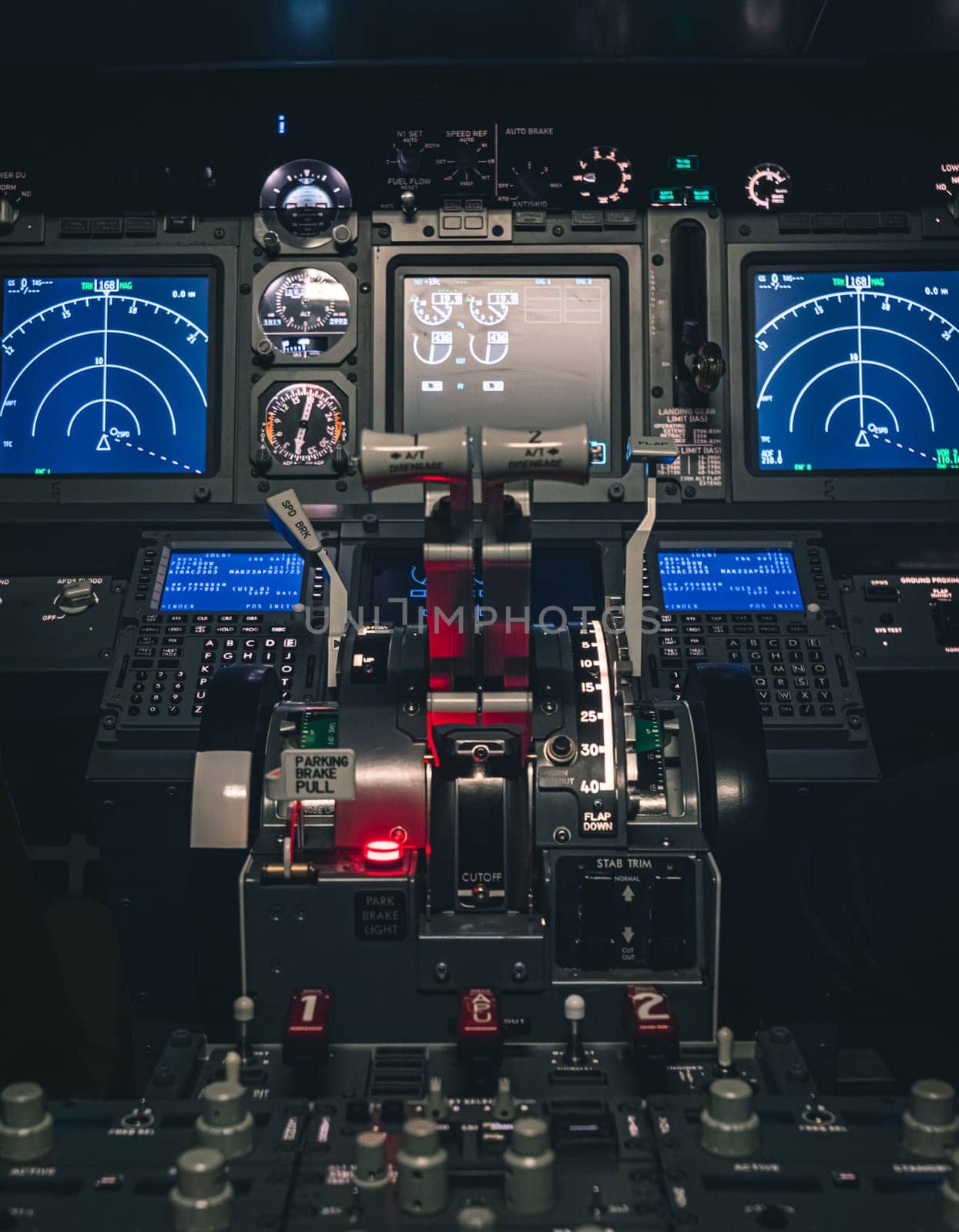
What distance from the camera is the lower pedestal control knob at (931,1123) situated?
3.89 ft

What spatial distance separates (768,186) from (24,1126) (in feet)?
9.33

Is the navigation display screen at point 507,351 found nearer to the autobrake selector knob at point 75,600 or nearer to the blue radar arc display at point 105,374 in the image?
the blue radar arc display at point 105,374

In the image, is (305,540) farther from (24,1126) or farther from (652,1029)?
(24,1126)

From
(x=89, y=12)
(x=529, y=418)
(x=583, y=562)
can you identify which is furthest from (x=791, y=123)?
(x=89, y=12)

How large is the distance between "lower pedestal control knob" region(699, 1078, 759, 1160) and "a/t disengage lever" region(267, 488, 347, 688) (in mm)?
969

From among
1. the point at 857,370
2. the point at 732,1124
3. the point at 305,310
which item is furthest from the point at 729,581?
the point at 732,1124

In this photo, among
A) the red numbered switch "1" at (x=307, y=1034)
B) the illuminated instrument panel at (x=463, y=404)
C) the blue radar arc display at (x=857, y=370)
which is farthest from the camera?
the blue radar arc display at (x=857, y=370)

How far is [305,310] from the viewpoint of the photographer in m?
3.24

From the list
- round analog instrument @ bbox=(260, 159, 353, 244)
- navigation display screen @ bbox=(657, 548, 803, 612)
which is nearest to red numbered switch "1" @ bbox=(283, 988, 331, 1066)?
navigation display screen @ bbox=(657, 548, 803, 612)

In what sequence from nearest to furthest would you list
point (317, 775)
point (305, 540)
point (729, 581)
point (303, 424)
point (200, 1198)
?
point (200, 1198)
point (317, 775)
point (305, 540)
point (729, 581)
point (303, 424)

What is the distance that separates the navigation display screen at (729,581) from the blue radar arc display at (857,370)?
0.98 feet

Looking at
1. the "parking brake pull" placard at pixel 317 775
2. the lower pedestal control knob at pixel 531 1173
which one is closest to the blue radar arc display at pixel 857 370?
the "parking brake pull" placard at pixel 317 775

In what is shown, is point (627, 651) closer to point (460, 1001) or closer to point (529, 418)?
point (460, 1001)

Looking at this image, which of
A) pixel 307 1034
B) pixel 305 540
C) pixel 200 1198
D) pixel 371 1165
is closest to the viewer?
pixel 200 1198
